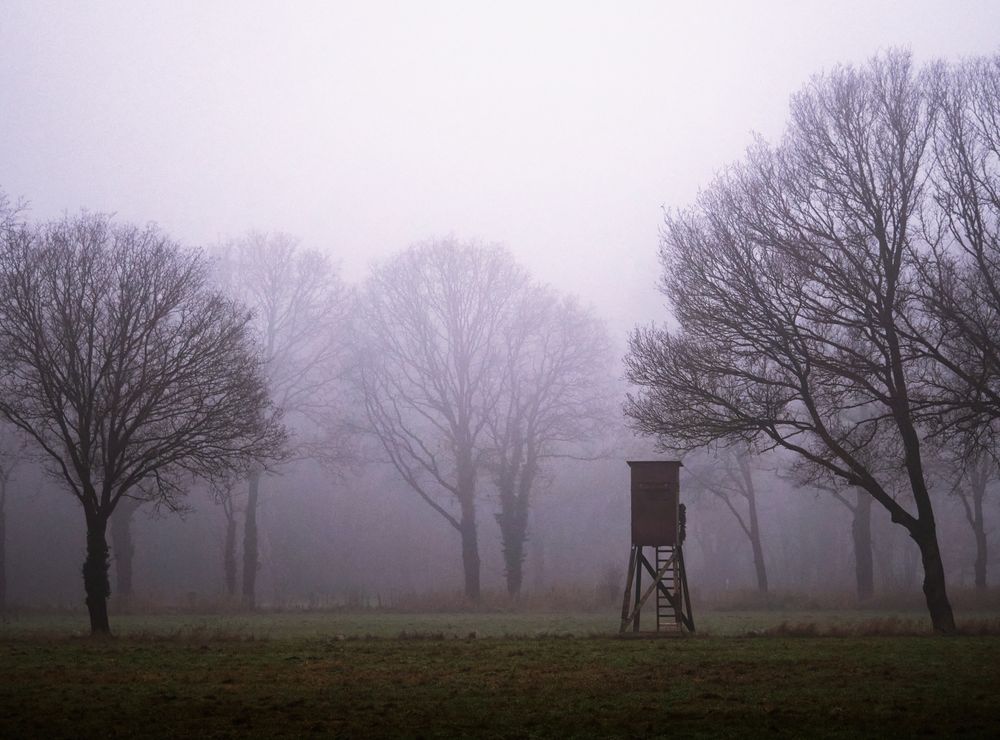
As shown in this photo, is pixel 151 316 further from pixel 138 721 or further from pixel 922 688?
pixel 922 688

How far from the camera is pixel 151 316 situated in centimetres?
2706

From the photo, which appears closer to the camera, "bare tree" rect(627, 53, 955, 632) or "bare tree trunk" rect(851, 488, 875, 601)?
"bare tree" rect(627, 53, 955, 632)

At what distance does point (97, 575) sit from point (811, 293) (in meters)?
20.3

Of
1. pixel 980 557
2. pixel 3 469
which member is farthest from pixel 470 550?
pixel 3 469

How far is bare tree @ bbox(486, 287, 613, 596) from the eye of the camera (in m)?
49.1

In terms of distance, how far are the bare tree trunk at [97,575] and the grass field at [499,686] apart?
2328mm

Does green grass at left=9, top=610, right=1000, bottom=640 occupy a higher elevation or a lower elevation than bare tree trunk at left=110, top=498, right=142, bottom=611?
lower

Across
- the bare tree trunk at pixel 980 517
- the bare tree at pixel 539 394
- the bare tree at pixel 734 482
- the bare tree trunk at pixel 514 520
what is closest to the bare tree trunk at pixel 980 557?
the bare tree trunk at pixel 980 517

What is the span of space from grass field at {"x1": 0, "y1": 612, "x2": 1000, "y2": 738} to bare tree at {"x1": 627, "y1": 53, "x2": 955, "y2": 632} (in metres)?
5.11

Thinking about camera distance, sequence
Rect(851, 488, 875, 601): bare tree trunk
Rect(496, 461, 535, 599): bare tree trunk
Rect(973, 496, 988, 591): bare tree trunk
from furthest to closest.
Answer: Rect(496, 461, 535, 599): bare tree trunk
Rect(851, 488, 875, 601): bare tree trunk
Rect(973, 496, 988, 591): bare tree trunk

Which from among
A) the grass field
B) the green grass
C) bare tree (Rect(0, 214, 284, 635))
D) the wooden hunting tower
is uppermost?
bare tree (Rect(0, 214, 284, 635))

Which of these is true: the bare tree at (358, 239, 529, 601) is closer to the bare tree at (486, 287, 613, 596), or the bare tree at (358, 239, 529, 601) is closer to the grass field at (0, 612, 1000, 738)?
the bare tree at (486, 287, 613, 596)

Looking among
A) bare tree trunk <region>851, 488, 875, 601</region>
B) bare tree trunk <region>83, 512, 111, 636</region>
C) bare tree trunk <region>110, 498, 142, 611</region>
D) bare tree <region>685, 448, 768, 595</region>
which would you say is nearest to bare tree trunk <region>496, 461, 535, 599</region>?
bare tree <region>685, 448, 768, 595</region>

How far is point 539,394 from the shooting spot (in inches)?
1954
